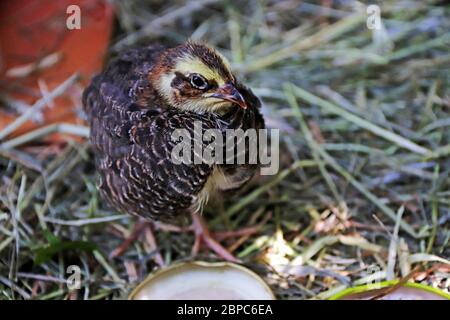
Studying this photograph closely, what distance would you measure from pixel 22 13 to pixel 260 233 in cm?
183

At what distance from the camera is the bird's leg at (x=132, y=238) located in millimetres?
3027

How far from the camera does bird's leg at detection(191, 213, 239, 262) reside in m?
3.01

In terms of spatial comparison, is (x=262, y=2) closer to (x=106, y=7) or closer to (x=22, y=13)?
(x=106, y=7)

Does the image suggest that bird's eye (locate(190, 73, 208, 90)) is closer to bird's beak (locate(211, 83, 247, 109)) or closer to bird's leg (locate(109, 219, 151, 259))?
bird's beak (locate(211, 83, 247, 109))

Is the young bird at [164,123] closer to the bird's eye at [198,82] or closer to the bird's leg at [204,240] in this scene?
the bird's eye at [198,82]

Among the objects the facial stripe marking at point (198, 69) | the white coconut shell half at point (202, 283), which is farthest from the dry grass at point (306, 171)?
the facial stripe marking at point (198, 69)

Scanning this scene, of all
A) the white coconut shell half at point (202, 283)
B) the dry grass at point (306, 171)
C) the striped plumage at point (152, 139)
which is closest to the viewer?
the striped plumage at point (152, 139)

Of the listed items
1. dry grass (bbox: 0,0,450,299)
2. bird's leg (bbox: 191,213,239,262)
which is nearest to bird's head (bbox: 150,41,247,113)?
bird's leg (bbox: 191,213,239,262)

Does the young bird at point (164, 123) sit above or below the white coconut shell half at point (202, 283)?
above

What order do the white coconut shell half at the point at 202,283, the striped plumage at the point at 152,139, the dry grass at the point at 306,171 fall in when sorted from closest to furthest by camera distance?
Result: the striped plumage at the point at 152,139, the white coconut shell half at the point at 202,283, the dry grass at the point at 306,171

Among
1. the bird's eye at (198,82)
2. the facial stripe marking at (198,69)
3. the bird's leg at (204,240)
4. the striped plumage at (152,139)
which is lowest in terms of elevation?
the bird's leg at (204,240)

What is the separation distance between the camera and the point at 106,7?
12.1 feet

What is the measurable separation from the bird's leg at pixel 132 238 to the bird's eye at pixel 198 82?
0.78 metres
